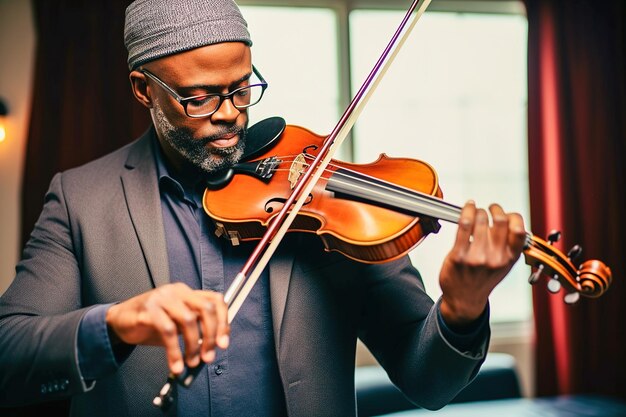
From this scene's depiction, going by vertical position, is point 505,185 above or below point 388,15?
below

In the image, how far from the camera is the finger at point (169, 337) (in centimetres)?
66

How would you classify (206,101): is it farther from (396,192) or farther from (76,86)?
(76,86)

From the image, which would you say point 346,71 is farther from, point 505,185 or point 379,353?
point 379,353

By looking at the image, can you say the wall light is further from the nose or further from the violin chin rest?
the nose

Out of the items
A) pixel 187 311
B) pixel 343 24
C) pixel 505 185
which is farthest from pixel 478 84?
pixel 187 311

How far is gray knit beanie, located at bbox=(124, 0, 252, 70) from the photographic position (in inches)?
43.0

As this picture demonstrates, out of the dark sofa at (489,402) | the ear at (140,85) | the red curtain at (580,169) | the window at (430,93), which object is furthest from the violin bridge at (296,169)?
the red curtain at (580,169)

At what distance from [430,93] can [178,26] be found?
2581mm

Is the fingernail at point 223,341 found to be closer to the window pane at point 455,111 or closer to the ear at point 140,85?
the ear at point 140,85

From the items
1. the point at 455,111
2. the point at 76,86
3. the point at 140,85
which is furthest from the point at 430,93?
the point at 140,85

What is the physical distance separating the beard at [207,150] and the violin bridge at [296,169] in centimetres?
11

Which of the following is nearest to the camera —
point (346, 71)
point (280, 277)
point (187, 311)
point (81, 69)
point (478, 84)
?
point (187, 311)

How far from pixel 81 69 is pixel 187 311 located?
97.8 inches

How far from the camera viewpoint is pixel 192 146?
113 centimetres
